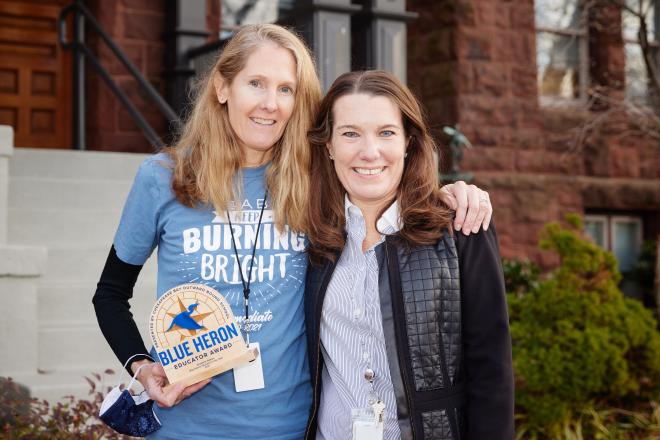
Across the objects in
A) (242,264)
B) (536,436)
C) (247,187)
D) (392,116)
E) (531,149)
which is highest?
(531,149)

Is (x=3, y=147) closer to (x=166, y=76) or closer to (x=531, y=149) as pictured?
(x=166, y=76)

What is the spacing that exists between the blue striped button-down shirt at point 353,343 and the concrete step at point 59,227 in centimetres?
357

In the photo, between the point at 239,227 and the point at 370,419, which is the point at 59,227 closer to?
the point at 239,227

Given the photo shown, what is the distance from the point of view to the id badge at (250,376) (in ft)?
8.04

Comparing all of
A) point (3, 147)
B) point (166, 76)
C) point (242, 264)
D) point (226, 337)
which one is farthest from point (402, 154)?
point (166, 76)

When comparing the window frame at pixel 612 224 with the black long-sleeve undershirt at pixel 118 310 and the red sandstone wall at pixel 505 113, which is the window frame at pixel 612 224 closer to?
the red sandstone wall at pixel 505 113

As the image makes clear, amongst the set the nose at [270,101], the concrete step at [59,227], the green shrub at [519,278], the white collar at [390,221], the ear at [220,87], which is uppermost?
the ear at [220,87]

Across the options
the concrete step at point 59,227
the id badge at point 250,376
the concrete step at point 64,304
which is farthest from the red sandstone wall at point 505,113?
the id badge at point 250,376

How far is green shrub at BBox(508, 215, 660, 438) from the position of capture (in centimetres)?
549

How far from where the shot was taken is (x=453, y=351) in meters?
2.37

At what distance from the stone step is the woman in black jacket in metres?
3.16

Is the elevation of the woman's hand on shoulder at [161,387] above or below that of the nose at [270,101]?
below

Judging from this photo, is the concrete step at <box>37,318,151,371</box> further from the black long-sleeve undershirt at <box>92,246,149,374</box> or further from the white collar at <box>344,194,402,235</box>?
the white collar at <box>344,194,402,235</box>

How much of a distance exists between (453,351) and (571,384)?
3.38 meters
